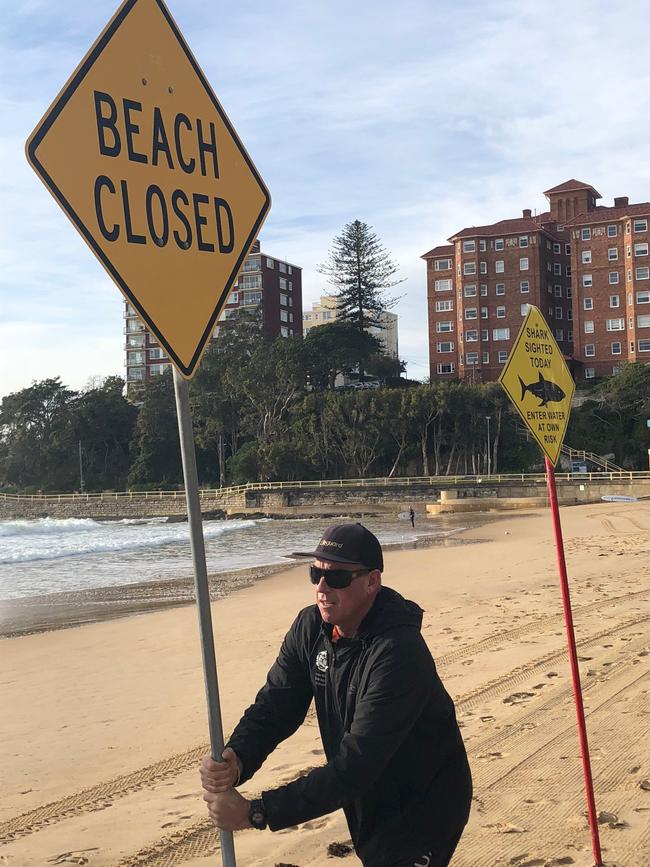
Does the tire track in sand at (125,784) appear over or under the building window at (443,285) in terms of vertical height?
under

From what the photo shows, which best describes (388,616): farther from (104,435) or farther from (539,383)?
(104,435)

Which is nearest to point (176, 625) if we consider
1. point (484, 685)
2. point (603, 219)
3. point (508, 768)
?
point (484, 685)

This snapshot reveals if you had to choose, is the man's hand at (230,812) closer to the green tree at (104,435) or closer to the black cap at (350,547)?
the black cap at (350,547)

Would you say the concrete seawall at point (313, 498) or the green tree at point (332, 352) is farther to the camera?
the green tree at point (332, 352)

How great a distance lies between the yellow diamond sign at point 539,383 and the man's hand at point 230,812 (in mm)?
2606

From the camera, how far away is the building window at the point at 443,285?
7506 cm

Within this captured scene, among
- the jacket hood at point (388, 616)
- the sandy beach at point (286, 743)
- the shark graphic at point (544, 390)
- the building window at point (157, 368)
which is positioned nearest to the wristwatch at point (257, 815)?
the jacket hood at point (388, 616)

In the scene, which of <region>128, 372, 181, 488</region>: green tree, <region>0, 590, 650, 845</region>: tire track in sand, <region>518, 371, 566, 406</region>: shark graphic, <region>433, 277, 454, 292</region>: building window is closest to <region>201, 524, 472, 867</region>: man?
<region>518, 371, 566, 406</region>: shark graphic

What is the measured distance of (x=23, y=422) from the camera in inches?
3551

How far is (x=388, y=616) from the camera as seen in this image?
100 inches

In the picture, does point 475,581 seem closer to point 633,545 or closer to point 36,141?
point 633,545

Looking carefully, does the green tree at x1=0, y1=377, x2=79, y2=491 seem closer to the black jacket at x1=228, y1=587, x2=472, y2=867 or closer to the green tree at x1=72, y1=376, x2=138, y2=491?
the green tree at x1=72, y1=376, x2=138, y2=491

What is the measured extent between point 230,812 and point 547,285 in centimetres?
7512

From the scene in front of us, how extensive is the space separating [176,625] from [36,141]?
12.6 m
